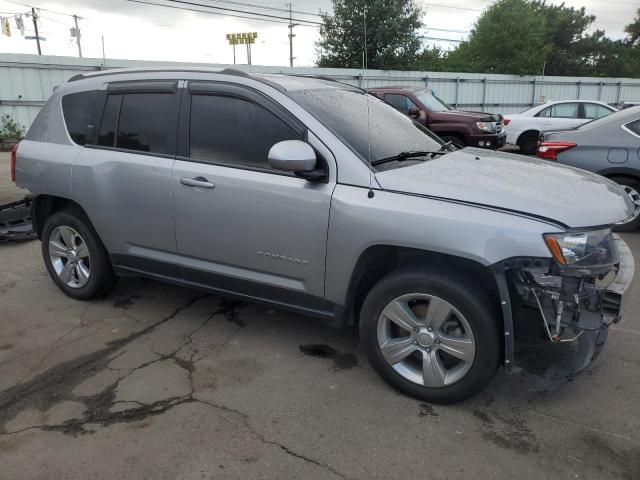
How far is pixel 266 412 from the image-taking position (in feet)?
9.57

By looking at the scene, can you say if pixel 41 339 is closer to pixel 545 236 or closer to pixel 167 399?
pixel 167 399

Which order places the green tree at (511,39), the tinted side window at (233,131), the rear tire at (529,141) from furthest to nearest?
1. the green tree at (511,39)
2. the rear tire at (529,141)
3. the tinted side window at (233,131)

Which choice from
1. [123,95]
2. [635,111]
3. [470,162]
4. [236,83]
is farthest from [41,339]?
[635,111]

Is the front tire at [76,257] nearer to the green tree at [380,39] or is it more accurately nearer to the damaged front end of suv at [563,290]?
the damaged front end of suv at [563,290]

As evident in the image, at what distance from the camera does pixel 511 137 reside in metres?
14.3

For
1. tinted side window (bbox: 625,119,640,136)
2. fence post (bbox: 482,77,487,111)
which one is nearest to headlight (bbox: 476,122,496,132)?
tinted side window (bbox: 625,119,640,136)

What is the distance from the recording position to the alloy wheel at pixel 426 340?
111 inches

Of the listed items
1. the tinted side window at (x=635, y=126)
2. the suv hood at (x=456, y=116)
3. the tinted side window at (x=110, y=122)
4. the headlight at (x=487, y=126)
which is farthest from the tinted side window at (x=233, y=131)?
the headlight at (x=487, y=126)

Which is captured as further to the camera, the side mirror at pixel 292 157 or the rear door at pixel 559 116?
the rear door at pixel 559 116

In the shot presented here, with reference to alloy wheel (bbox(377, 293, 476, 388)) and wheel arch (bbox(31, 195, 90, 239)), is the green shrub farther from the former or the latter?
alloy wheel (bbox(377, 293, 476, 388))

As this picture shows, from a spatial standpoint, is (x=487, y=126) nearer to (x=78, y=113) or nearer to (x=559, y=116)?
(x=559, y=116)

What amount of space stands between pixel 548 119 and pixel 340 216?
41.9 feet

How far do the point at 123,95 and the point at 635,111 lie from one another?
5.71 metres

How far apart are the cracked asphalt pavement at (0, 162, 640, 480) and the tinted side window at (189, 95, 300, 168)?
134cm
